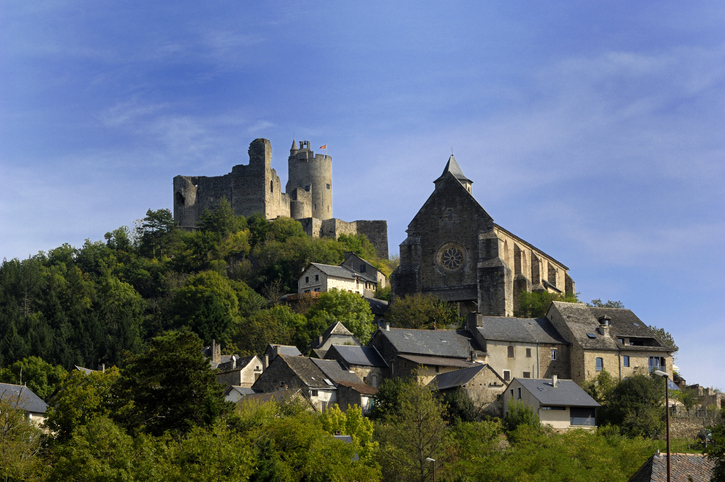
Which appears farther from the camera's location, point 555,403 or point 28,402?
point 555,403

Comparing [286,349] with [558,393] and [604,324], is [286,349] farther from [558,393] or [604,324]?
[604,324]

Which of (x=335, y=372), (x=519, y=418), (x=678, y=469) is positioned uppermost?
(x=335, y=372)

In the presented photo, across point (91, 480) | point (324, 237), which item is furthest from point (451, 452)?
point (324, 237)

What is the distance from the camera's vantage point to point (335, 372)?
50500 mm

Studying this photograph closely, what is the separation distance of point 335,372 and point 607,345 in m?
14.9

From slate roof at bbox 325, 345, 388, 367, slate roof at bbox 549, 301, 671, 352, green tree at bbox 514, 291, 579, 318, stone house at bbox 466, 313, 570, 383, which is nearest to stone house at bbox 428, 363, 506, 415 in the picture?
slate roof at bbox 325, 345, 388, 367

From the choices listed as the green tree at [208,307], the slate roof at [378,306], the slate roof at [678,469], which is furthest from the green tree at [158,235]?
the slate roof at [678,469]

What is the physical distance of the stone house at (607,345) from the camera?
53.4 m

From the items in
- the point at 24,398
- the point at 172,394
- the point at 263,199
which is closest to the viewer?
the point at 172,394

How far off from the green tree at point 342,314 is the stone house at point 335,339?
2.76 meters

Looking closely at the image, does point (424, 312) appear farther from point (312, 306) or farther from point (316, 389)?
point (316, 389)

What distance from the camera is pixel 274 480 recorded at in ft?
113

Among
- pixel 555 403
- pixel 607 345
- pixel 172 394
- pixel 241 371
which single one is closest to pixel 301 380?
pixel 241 371

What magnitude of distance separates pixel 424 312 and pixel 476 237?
702 centimetres
